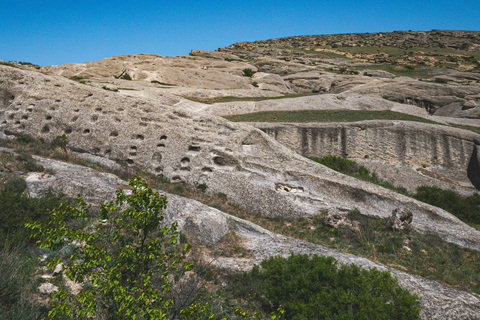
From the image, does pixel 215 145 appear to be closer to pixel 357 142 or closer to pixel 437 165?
pixel 357 142

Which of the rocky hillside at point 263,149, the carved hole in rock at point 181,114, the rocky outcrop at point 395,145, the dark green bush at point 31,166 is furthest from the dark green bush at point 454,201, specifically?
the dark green bush at point 31,166

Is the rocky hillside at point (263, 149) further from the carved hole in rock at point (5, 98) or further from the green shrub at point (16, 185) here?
the green shrub at point (16, 185)

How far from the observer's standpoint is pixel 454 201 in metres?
15.2

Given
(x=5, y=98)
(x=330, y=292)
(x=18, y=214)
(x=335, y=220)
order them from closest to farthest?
1. (x=330, y=292)
2. (x=18, y=214)
3. (x=335, y=220)
4. (x=5, y=98)

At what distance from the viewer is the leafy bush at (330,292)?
5.10 m

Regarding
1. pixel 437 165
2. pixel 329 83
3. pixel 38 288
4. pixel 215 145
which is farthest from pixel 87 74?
pixel 437 165

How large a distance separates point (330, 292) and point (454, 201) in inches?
571

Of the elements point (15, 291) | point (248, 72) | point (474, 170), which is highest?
point (248, 72)

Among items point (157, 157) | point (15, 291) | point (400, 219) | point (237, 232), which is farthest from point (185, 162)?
point (400, 219)

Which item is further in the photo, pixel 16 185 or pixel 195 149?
pixel 195 149

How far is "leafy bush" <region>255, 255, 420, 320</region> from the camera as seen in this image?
5098 mm

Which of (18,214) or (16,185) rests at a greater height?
(16,185)

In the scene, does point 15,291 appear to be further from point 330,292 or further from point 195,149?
point 195,149

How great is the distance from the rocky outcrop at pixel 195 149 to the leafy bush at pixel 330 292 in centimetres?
594
